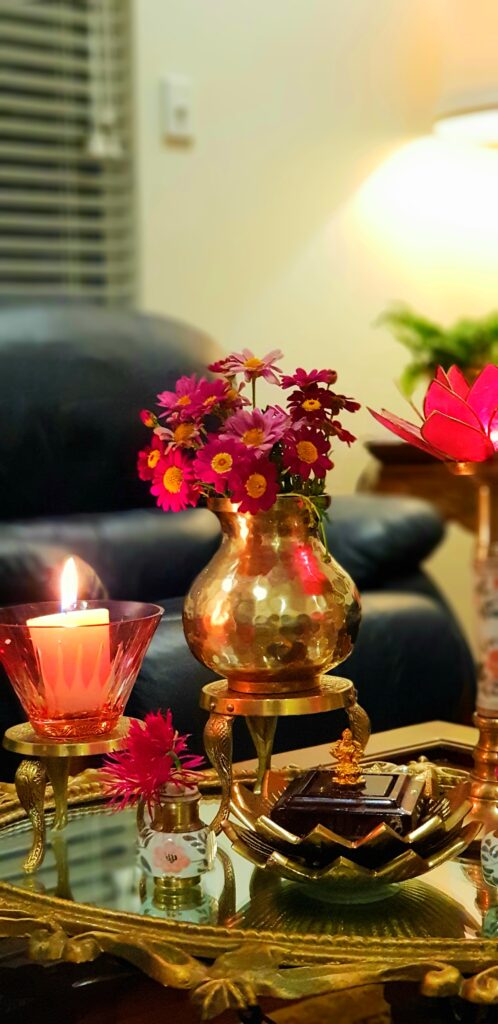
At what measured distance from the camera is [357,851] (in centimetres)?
79

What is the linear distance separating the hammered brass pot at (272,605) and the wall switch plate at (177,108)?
1754 millimetres

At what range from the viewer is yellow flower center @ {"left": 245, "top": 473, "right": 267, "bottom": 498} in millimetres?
917

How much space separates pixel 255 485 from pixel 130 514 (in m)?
0.95

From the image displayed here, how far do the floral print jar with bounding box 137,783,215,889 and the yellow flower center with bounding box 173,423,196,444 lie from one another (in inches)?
9.8

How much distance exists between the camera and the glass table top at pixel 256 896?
0.77m

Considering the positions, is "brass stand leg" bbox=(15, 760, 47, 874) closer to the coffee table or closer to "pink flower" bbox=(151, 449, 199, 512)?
the coffee table

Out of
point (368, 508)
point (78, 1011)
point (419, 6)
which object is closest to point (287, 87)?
point (419, 6)

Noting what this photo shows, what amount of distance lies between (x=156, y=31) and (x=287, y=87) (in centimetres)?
34

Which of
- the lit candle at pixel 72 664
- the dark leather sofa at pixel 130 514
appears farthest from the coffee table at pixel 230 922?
the dark leather sofa at pixel 130 514

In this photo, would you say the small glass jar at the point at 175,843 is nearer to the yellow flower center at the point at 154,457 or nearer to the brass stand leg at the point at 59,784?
the brass stand leg at the point at 59,784

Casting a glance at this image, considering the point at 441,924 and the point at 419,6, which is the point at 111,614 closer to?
the point at 441,924

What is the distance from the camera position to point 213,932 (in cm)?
75

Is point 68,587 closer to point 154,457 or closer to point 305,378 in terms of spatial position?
point 154,457

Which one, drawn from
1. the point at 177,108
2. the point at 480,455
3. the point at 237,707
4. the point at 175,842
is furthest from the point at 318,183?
the point at 175,842
